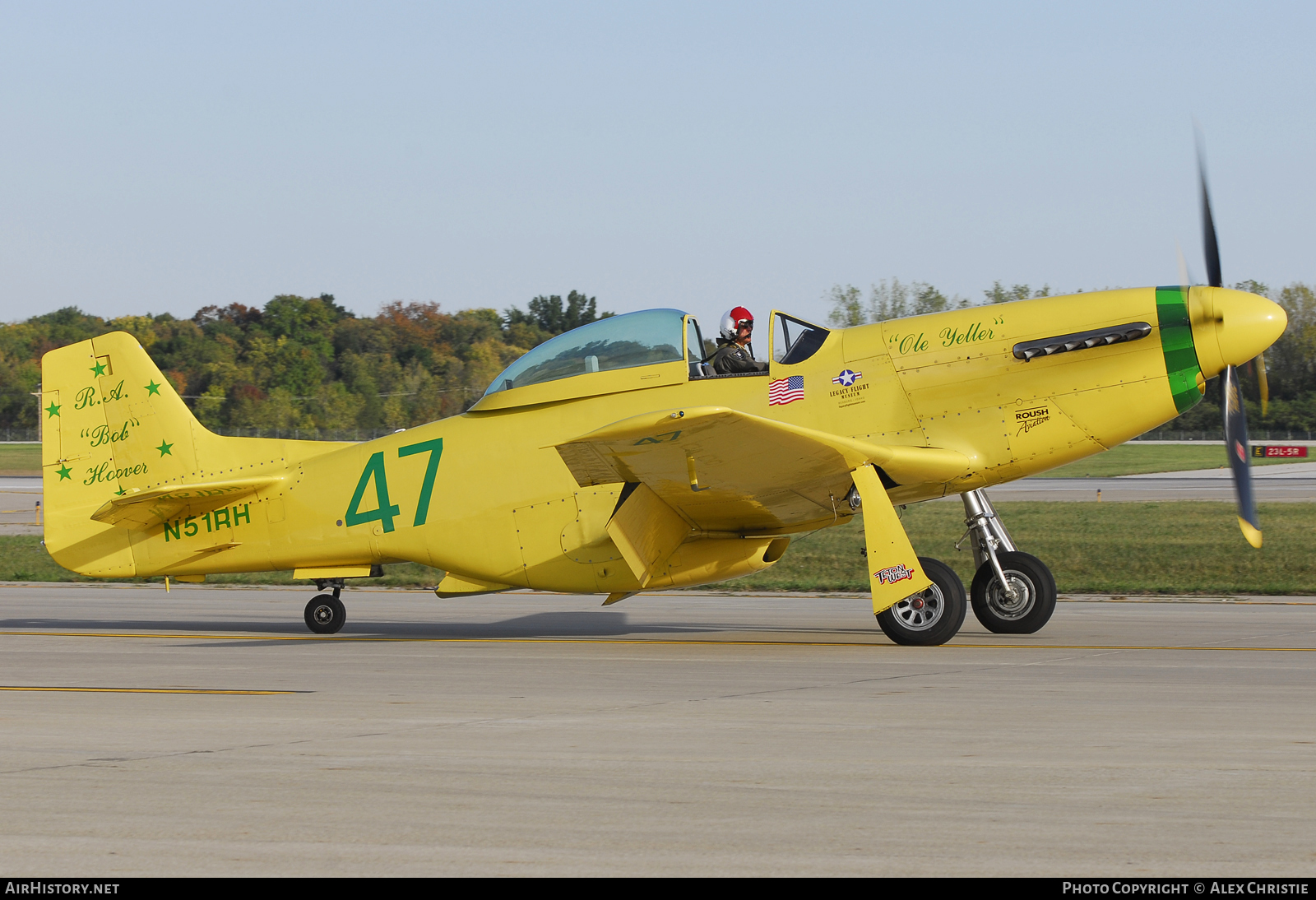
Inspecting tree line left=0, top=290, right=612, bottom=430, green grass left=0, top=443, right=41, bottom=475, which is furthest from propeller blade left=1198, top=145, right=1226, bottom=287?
green grass left=0, top=443, right=41, bottom=475

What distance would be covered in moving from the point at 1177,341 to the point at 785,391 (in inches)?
137

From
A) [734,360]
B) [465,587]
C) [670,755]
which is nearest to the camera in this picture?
[670,755]

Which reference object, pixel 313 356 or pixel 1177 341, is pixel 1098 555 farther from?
pixel 313 356

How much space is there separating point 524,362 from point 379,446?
184cm

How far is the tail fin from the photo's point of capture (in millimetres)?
13211

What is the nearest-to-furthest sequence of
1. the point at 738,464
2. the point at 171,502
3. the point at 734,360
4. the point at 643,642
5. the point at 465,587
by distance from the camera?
1. the point at 738,464
2. the point at 734,360
3. the point at 643,642
4. the point at 465,587
5. the point at 171,502

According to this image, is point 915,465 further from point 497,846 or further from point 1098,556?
point 1098,556

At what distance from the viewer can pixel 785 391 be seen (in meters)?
11.5

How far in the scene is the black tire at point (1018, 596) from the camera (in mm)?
11750

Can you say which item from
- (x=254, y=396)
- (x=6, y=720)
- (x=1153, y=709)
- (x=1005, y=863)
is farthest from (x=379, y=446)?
(x=254, y=396)

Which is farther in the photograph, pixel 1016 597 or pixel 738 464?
pixel 1016 597

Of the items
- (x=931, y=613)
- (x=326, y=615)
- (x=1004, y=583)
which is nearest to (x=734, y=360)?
(x=931, y=613)

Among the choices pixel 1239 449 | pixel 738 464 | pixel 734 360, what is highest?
pixel 734 360

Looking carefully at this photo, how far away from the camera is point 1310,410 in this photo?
234 ft
